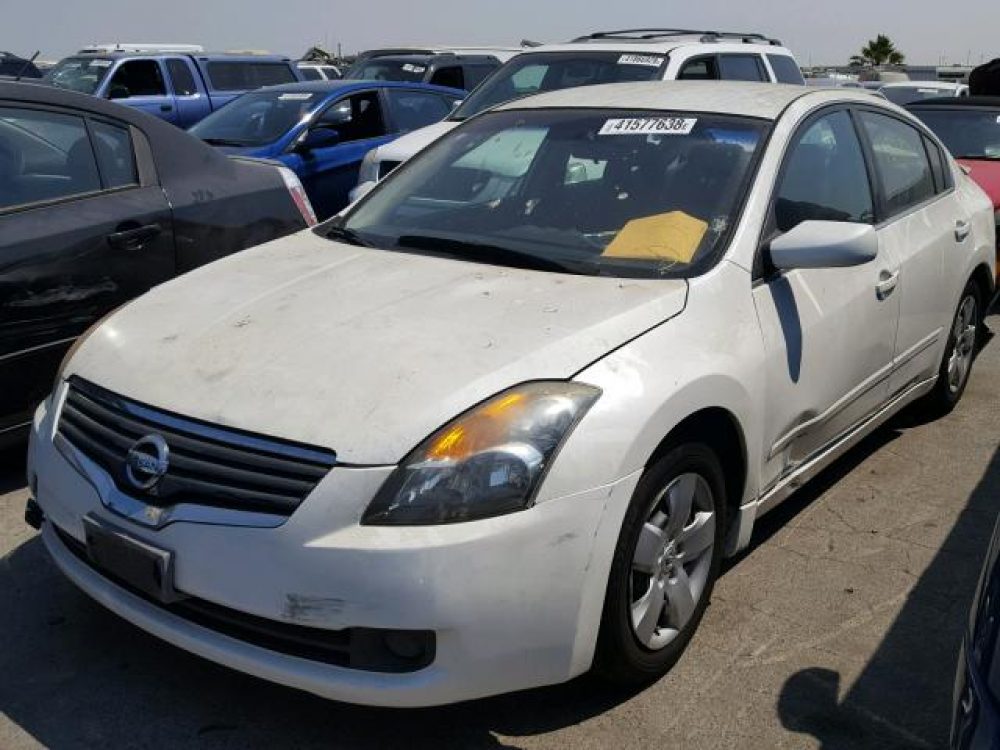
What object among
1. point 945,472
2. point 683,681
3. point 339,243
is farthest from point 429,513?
point 945,472

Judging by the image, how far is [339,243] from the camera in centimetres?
393

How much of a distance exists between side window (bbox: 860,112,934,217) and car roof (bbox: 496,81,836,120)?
15cm

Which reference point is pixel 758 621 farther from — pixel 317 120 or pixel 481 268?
pixel 317 120

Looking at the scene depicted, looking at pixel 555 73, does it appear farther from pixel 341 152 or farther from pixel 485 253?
pixel 485 253

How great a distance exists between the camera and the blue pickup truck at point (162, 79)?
16.0 m

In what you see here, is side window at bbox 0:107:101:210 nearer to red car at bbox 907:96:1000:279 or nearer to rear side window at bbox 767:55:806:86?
red car at bbox 907:96:1000:279

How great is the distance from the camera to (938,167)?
500 cm

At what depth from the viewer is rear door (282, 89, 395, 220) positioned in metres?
8.78

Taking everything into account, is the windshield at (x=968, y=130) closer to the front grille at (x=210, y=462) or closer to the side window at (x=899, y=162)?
the side window at (x=899, y=162)

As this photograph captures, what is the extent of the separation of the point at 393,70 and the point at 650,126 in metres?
10.8

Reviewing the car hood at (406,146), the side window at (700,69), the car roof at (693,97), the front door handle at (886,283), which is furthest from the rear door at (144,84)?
the front door handle at (886,283)

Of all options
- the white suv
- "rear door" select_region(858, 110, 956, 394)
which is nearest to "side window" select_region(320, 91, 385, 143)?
the white suv

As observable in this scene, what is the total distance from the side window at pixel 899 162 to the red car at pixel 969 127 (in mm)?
→ 3048

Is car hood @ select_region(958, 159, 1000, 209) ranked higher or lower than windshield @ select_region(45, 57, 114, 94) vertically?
higher
